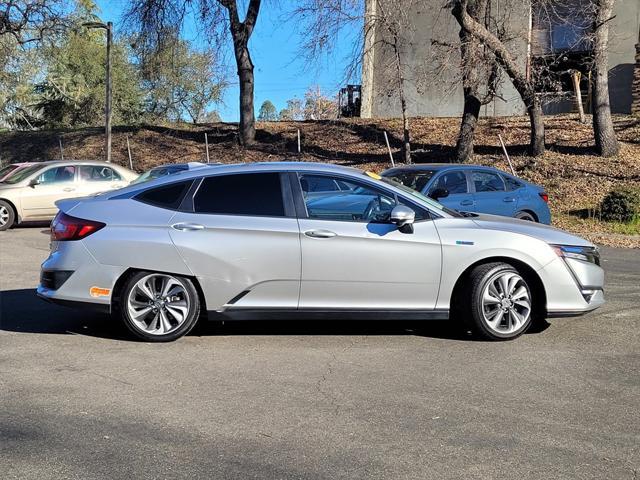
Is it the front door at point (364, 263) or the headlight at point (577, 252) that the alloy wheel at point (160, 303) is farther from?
the headlight at point (577, 252)

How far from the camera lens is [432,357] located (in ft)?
18.4

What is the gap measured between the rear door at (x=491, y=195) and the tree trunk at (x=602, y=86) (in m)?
8.67

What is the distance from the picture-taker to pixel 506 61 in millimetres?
18469

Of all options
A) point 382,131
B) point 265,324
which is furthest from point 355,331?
point 382,131

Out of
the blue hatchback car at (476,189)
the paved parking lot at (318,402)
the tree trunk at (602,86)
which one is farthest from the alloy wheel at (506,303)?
the tree trunk at (602,86)

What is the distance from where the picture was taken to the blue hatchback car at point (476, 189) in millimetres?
11144

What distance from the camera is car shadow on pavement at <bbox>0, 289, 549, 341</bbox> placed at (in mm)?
6367

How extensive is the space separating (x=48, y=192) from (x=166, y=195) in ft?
32.4

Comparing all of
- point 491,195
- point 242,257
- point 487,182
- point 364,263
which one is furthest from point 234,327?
point 487,182

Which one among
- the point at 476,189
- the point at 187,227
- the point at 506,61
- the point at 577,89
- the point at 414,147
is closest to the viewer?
the point at 187,227

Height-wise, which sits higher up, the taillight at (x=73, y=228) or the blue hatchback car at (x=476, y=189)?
the blue hatchback car at (x=476, y=189)

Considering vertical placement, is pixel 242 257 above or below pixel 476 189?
below

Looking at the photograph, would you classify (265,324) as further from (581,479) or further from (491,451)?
(581,479)

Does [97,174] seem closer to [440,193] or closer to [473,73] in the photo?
[440,193]
